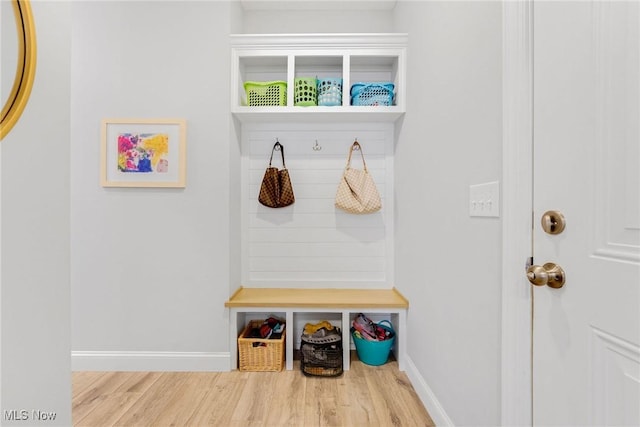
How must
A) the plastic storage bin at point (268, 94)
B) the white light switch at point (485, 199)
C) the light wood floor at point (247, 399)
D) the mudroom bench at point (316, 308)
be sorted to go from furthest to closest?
the plastic storage bin at point (268, 94) < the mudroom bench at point (316, 308) < the light wood floor at point (247, 399) < the white light switch at point (485, 199)

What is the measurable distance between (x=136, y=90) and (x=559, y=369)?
8.41 ft

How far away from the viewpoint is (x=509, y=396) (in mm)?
953

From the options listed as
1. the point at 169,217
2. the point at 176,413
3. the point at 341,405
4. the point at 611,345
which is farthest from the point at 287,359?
the point at 611,345

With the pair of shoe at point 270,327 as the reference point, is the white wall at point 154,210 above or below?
above

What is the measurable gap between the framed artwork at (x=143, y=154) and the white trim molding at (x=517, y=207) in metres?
1.85

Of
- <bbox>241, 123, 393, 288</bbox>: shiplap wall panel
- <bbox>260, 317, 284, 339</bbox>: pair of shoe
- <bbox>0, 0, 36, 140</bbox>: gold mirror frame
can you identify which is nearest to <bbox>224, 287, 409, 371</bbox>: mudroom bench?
<bbox>260, 317, 284, 339</bbox>: pair of shoe

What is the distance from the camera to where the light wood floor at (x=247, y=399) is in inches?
60.9

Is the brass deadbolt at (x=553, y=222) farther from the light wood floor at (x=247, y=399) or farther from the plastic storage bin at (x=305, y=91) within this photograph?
the plastic storage bin at (x=305, y=91)

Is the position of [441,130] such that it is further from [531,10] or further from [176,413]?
[176,413]

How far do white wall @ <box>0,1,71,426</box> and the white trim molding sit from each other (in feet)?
4.72

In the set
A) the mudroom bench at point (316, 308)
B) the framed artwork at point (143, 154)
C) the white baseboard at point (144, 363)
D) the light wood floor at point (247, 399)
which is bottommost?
the light wood floor at point (247, 399)

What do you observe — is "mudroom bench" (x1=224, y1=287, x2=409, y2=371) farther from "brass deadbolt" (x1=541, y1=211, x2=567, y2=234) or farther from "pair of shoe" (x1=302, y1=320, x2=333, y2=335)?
"brass deadbolt" (x1=541, y1=211, x2=567, y2=234)

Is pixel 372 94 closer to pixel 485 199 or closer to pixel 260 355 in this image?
pixel 485 199

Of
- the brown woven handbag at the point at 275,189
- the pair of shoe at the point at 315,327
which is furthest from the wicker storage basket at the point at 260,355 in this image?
the brown woven handbag at the point at 275,189
